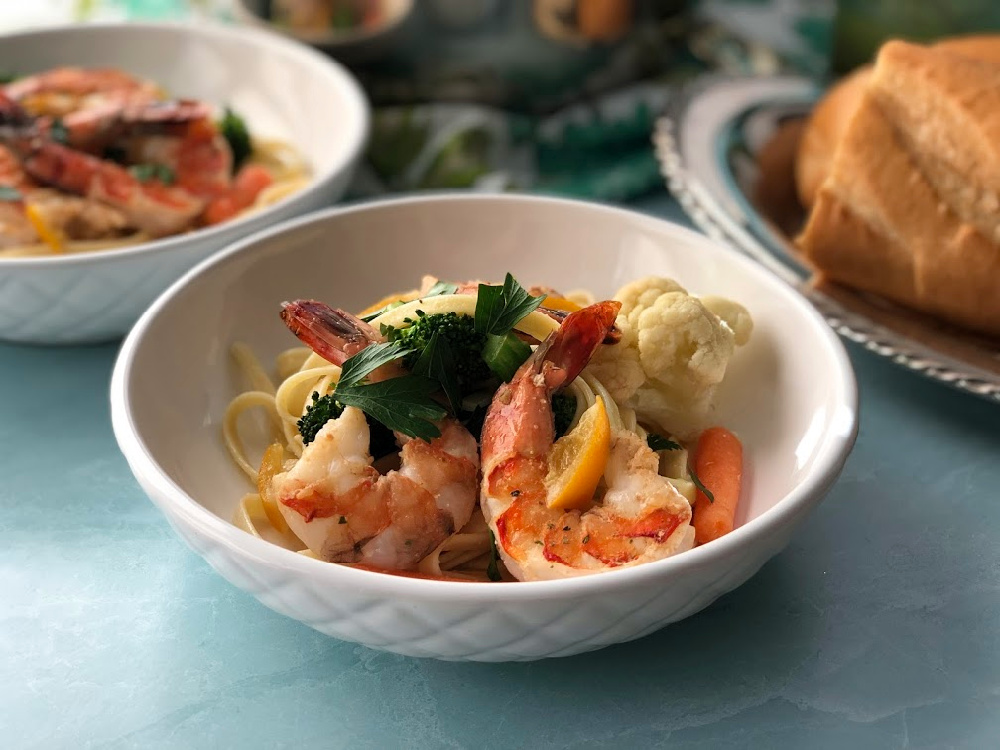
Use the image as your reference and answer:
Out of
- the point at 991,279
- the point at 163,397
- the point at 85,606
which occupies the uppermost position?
the point at 991,279

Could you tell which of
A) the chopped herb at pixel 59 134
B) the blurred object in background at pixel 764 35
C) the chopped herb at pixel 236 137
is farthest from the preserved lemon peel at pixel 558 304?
the blurred object in background at pixel 764 35

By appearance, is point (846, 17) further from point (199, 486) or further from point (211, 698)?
point (211, 698)

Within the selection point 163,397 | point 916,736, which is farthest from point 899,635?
point 163,397

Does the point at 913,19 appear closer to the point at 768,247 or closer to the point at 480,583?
the point at 768,247

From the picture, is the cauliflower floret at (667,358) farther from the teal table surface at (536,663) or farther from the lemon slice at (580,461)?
the teal table surface at (536,663)

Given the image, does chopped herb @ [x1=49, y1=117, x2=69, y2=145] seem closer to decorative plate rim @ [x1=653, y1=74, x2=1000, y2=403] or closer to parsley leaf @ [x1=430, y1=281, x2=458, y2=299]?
parsley leaf @ [x1=430, y1=281, x2=458, y2=299]

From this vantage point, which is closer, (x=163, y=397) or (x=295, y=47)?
(x=163, y=397)

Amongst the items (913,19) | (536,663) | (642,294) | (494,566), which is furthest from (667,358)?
(913,19)

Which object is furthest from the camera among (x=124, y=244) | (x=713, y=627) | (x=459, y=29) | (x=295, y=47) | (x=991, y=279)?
(x=295, y=47)
